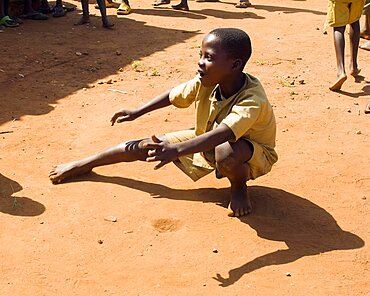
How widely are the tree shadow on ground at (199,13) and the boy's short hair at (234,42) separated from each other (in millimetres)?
6373

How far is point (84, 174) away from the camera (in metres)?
4.13

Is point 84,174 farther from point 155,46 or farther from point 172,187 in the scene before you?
point 155,46

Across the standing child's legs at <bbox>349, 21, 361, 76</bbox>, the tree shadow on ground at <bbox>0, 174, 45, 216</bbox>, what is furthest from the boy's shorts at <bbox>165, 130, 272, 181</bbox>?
the standing child's legs at <bbox>349, 21, 361, 76</bbox>

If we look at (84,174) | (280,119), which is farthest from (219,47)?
(280,119)

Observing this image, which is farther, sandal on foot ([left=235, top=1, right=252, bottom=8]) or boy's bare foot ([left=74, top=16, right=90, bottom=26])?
sandal on foot ([left=235, top=1, right=252, bottom=8])

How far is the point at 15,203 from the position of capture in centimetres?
373

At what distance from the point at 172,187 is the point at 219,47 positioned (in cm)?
99

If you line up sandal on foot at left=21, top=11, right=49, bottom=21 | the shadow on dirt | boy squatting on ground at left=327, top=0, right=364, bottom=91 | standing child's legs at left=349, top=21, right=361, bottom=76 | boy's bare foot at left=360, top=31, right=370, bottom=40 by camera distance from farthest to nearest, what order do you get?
the shadow on dirt
sandal on foot at left=21, top=11, right=49, bottom=21
boy's bare foot at left=360, top=31, right=370, bottom=40
standing child's legs at left=349, top=21, right=361, bottom=76
boy squatting on ground at left=327, top=0, right=364, bottom=91

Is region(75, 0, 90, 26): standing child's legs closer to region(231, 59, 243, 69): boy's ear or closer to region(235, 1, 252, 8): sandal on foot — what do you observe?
region(235, 1, 252, 8): sandal on foot

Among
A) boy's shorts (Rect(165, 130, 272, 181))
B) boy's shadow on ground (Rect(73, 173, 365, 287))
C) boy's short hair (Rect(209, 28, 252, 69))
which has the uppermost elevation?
boy's short hair (Rect(209, 28, 252, 69))

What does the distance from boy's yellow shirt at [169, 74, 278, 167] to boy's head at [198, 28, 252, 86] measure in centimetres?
14

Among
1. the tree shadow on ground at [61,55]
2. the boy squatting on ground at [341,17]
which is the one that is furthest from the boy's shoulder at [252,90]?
the boy squatting on ground at [341,17]

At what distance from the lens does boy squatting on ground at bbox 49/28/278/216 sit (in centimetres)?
334

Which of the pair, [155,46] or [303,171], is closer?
[303,171]
